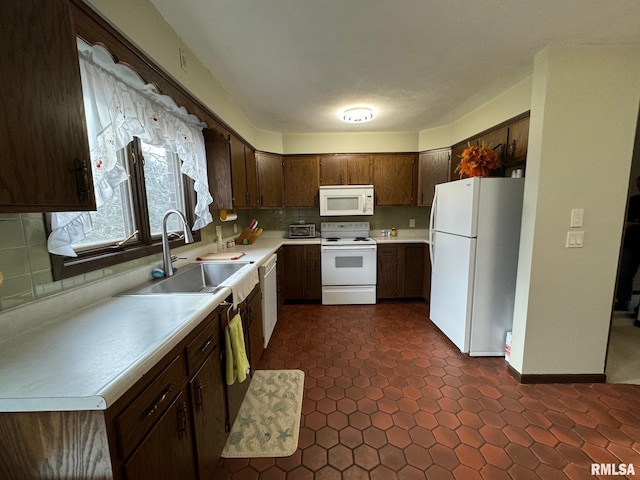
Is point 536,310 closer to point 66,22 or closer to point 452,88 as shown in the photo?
point 452,88

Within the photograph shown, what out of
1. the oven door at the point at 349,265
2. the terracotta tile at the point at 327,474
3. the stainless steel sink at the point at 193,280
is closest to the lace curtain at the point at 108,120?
the stainless steel sink at the point at 193,280

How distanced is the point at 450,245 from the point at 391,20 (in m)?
1.85

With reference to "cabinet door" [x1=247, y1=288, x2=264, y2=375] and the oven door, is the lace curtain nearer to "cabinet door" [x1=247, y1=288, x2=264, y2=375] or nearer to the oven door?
"cabinet door" [x1=247, y1=288, x2=264, y2=375]

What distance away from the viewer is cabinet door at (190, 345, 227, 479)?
42.7 inches

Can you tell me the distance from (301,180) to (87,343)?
3.10m

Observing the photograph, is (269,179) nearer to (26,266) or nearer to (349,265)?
(349,265)

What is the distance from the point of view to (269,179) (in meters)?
3.53

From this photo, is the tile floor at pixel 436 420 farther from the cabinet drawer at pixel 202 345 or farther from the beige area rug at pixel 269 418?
the cabinet drawer at pixel 202 345

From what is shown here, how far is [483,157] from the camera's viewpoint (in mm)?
2281

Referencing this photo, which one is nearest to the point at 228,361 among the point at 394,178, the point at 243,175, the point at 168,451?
the point at 168,451

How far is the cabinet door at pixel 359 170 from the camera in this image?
3650mm

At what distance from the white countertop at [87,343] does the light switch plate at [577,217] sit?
2314 millimetres

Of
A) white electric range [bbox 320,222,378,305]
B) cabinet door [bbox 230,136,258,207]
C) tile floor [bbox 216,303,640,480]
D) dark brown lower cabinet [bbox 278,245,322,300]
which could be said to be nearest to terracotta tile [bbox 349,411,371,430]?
tile floor [bbox 216,303,640,480]

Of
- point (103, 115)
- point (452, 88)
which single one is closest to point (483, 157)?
point (452, 88)
